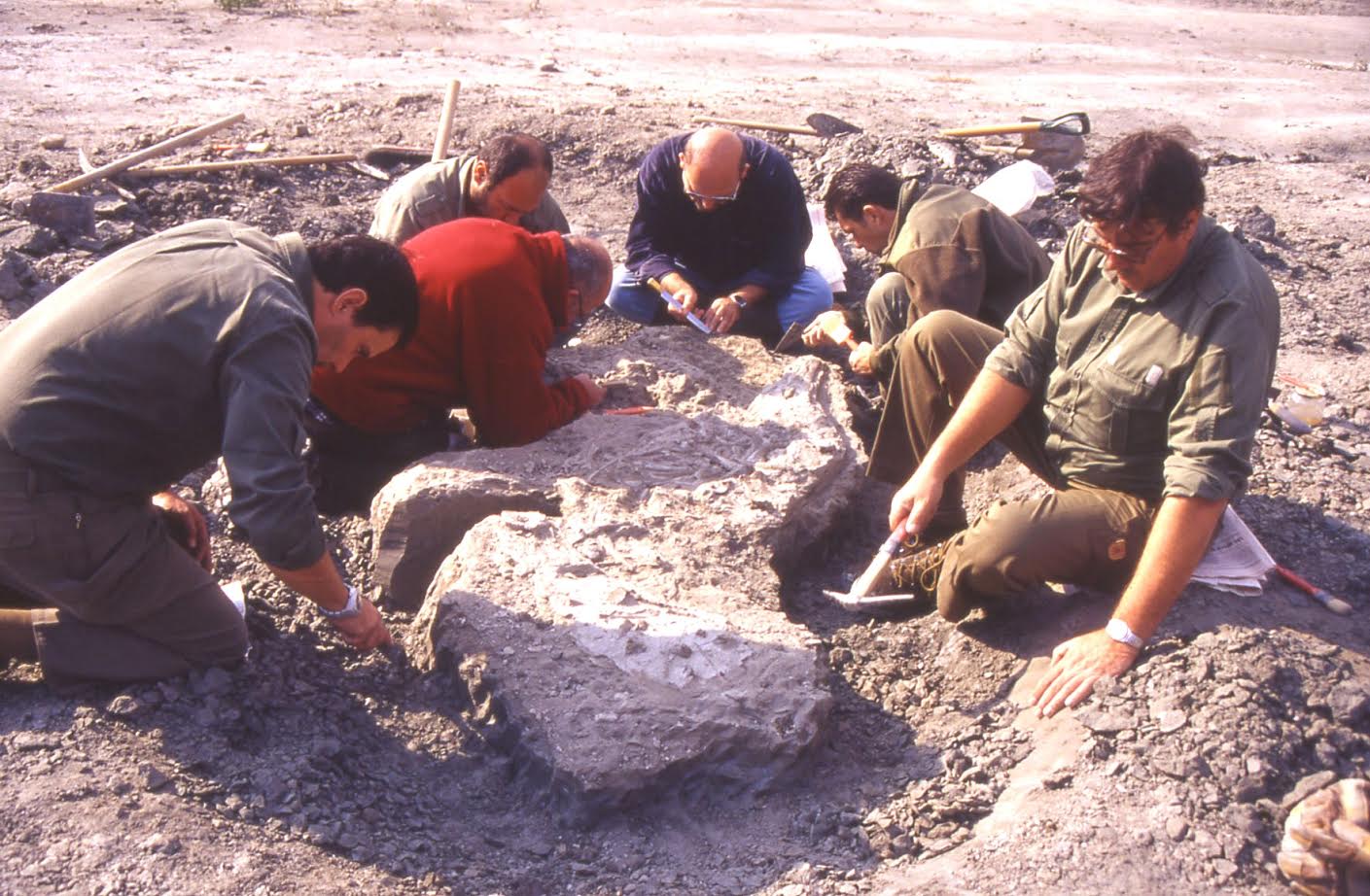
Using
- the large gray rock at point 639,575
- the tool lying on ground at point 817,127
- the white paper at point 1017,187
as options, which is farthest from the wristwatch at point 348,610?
the tool lying on ground at point 817,127

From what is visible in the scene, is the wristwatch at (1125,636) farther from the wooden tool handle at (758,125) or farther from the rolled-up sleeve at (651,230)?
the wooden tool handle at (758,125)

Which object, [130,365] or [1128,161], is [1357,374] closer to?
[1128,161]

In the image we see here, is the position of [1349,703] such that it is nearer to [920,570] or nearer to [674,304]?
[920,570]

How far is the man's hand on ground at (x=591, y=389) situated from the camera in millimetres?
4094

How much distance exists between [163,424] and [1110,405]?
231cm

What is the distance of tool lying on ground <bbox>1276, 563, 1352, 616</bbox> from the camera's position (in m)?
3.28

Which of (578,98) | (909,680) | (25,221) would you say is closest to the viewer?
(909,680)

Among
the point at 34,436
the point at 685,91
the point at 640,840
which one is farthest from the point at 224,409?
the point at 685,91

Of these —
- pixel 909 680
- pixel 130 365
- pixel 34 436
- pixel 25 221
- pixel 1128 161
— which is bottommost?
pixel 909 680

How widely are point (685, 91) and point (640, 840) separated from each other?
6.93 metres

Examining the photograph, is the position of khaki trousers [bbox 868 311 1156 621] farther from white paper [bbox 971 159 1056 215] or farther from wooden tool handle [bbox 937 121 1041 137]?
wooden tool handle [bbox 937 121 1041 137]

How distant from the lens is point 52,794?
8.18 feet

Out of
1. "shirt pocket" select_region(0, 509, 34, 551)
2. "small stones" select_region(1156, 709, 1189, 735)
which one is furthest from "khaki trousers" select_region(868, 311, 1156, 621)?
"shirt pocket" select_region(0, 509, 34, 551)

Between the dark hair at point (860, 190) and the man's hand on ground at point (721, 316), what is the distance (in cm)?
70
